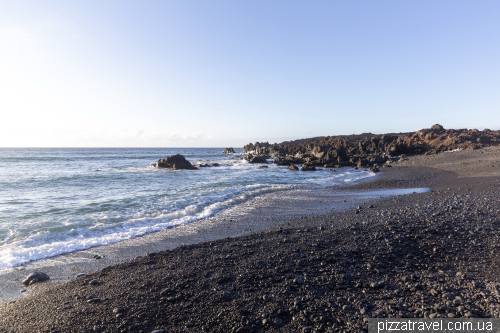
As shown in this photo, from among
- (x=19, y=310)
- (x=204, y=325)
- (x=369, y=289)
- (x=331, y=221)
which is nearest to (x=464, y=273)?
(x=369, y=289)

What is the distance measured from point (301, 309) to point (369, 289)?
130 cm

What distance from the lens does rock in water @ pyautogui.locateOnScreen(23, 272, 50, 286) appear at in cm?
486

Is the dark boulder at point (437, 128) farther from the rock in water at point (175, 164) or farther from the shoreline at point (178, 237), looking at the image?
the rock in water at point (175, 164)

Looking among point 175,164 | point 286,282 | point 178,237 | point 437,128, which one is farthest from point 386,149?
point 286,282

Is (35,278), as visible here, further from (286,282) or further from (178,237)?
(286,282)

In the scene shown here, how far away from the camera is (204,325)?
3.30 meters

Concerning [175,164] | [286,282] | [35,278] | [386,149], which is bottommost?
[35,278]

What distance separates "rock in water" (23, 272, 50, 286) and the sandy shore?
0.46 m

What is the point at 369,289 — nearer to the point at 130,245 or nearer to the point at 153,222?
the point at 130,245

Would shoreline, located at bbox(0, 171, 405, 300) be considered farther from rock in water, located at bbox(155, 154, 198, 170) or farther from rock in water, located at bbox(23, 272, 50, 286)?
rock in water, located at bbox(155, 154, 198, 170)

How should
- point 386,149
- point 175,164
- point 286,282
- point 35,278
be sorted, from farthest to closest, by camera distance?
point 386,149 → point 175,164 → point 35,278 → point 286,282

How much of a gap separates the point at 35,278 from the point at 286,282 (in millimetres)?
5009

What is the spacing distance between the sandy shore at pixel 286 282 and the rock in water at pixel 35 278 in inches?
18.2

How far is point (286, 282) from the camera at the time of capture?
4.23 metres
